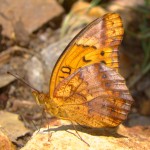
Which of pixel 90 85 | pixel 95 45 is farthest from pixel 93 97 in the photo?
pixel 95 45

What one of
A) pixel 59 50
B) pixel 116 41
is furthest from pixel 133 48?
pixel 116 41

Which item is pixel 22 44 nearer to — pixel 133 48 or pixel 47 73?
pixel 47 73

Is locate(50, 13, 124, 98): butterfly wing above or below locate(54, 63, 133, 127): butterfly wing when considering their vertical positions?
above

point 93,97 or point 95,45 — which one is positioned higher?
point 95,45

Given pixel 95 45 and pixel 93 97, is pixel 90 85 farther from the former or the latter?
pixel 95 45

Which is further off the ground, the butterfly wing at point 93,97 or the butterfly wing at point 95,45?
the butterfly wing at point 95,45
